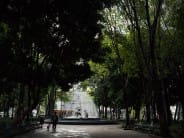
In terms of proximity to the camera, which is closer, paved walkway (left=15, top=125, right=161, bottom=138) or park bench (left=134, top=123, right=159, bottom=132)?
paved walkway (left=15, top=125, right=161, bottom=138)

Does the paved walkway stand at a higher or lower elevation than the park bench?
lower

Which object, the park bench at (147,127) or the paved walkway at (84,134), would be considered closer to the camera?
the paved walkway at (84,134)

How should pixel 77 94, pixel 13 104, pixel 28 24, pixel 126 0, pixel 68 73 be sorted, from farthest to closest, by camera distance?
1. pixel 77 94
2. pixel 13 104
3. pixel 68 73
4. pixel 126 0
5. pixel 28 24

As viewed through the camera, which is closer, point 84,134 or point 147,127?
point 84,134

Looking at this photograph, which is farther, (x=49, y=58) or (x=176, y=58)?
(x=176, y=58)

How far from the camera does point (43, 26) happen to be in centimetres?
1795

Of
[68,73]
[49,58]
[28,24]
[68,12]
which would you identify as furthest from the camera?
[68,73]

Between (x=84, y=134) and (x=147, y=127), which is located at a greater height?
(x=147, y=127)

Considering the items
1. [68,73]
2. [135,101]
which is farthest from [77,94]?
[68,73]

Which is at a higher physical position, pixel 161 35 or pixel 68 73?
pixel 161 35

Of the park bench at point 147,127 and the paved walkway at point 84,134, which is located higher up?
the park bench at point 147,127

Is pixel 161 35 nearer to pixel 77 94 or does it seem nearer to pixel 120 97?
pixel 120 97

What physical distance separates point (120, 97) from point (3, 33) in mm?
24458

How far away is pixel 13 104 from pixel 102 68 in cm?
1731
